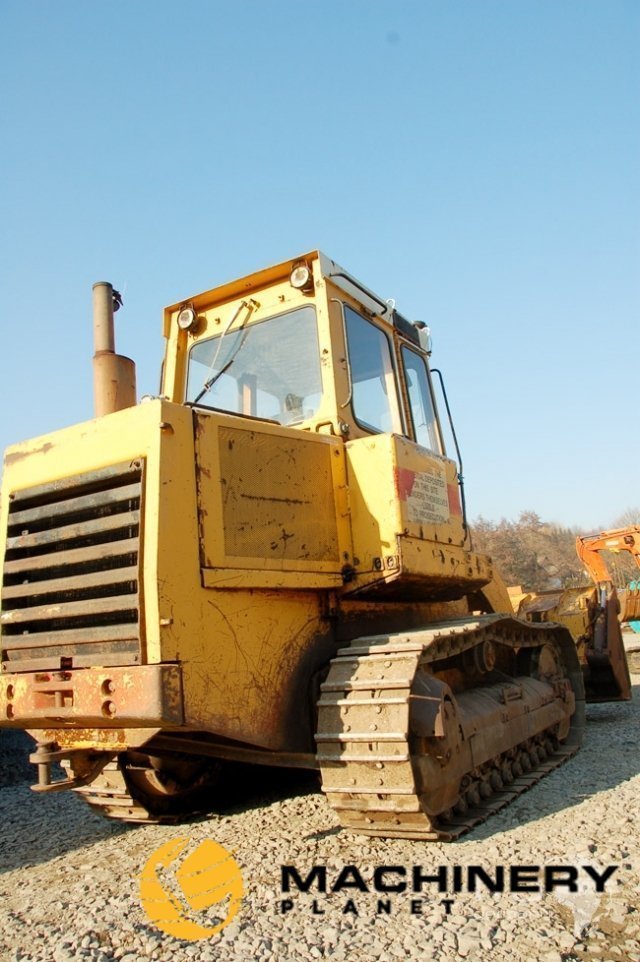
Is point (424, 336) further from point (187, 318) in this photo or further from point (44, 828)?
point (44, 828)

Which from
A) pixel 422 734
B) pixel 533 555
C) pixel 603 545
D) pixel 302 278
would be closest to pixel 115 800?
pixel 422 734

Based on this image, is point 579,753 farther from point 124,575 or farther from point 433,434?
point 124,575

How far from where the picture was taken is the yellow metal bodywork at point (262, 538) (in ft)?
12.7

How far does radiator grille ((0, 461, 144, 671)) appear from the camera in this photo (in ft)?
12.7

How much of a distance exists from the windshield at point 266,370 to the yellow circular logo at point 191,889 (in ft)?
8.59

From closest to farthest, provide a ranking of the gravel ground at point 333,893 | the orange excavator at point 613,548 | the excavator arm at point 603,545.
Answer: the gravel ground at point 333,893 → the orange excavator at point 613,548 → the excavator arm at point 603,545

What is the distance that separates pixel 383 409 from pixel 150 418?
2087 mm

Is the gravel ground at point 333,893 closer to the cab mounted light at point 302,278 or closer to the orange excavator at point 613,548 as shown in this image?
the cab mounted light at point 302,278

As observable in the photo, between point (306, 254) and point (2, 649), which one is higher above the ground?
point (306, 254)

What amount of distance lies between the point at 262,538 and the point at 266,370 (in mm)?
1564

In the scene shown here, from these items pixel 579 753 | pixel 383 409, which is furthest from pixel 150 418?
pixel 579 753

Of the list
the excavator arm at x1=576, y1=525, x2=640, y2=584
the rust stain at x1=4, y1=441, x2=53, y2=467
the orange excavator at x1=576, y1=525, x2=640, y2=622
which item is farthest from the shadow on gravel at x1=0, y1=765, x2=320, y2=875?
the excavator arm at x1=576, y1=525, x2=640, y2=584

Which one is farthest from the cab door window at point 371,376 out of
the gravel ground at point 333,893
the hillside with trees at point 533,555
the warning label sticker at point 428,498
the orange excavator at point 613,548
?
the hillside with trees at point 533,555

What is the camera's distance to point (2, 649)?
430 centimetres
